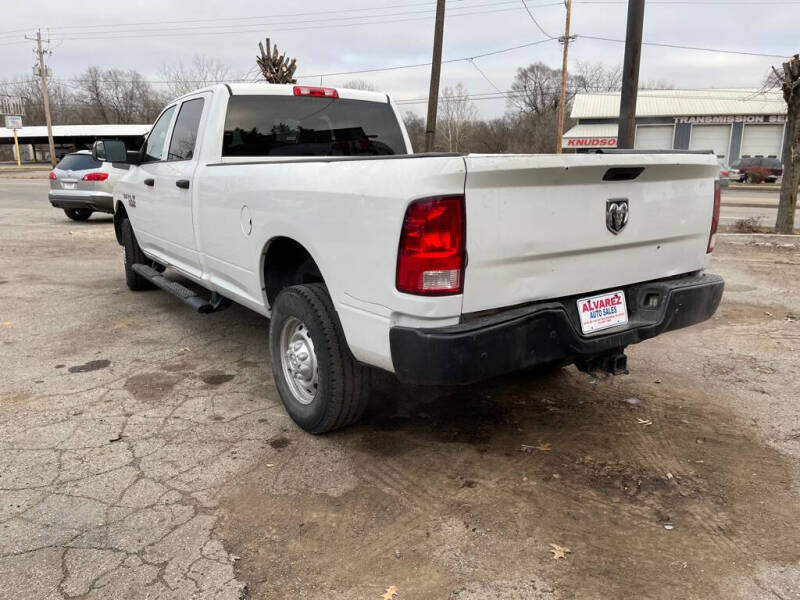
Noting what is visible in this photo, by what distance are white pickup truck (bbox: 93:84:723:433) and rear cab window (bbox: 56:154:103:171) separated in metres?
10.9

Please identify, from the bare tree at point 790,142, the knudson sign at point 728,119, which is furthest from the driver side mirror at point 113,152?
the knudson sign at point 728,119

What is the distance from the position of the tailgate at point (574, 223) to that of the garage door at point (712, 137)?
5062 cm

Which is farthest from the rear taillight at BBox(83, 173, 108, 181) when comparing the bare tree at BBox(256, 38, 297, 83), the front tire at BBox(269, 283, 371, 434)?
the front tire at BBox(269, 283, 371, 434)

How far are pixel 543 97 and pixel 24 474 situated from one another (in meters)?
80.3

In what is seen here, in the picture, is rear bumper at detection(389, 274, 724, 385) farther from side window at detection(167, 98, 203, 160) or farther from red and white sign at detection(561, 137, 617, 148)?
red and white sign at detection(561, 137, 617, 148)

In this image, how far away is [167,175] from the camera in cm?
521

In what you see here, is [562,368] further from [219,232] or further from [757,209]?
[757,209]

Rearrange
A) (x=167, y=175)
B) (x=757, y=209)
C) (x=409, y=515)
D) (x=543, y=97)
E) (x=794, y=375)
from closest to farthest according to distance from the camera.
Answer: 1. (x=409, y=515)
2. (x=794, y=375)
3. (x=167, y=175)
4. (x=757, y=209)
5. (x=543, y=97)

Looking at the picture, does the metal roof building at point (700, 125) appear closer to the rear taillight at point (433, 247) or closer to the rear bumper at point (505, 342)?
the rear bumper at point (505, 342)

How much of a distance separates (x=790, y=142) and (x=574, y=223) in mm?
10622

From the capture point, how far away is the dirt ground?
2.46 meters

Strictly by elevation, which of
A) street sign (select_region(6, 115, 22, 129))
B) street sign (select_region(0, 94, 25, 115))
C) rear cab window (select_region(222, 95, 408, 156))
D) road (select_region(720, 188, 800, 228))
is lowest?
road (select_region(720, 188, 800, 228))

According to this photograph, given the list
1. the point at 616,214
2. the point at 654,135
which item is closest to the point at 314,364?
the point at 616,214

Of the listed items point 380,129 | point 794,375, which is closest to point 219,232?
→ point 380,129
